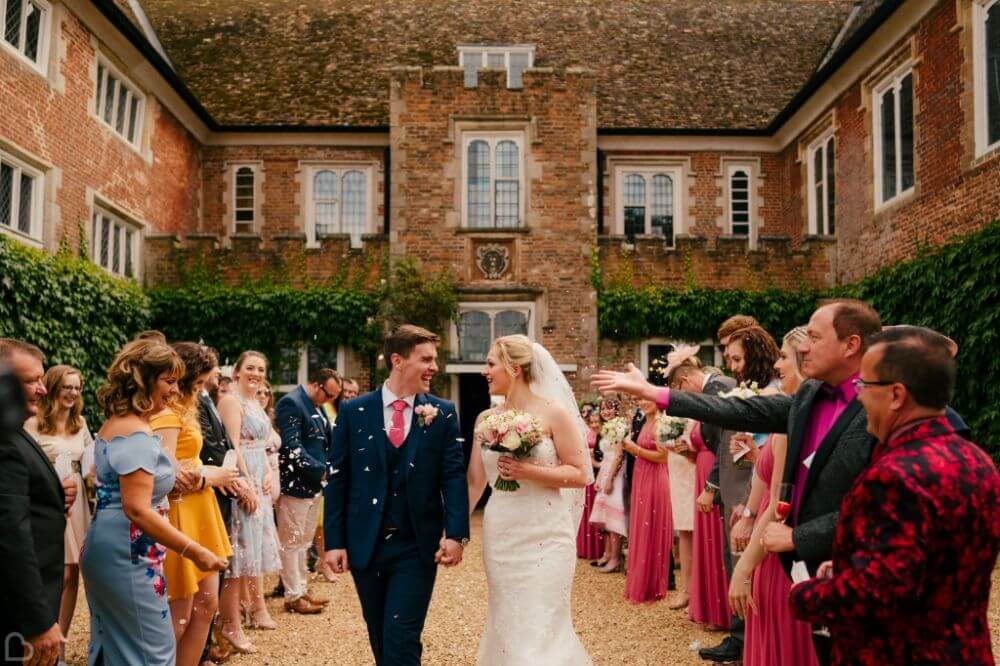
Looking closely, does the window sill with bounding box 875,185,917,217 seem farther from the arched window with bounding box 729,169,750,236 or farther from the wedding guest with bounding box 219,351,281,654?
the wedding guest with bounding box 219,351,281,654

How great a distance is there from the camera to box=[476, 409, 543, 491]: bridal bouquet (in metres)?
4.50

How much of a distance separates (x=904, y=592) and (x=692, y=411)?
1.38m

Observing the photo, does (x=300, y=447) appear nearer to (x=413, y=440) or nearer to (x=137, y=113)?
(x=413, y=440)

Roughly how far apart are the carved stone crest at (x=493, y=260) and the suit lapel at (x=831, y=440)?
1377 centimetres

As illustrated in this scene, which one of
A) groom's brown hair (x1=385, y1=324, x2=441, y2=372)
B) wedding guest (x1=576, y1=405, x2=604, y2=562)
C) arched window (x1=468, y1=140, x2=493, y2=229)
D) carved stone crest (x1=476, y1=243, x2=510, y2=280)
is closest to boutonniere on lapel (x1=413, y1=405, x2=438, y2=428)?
groom's brown hair (x1=385, y1=324, x2=441, y2=372)

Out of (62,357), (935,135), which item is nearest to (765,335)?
(935,135)

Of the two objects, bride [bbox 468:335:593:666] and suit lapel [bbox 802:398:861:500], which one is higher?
suit lapel [bbox 802:398:861:500]

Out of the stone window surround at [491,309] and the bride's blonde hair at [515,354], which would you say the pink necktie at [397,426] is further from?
the stone window surround at [491,309]

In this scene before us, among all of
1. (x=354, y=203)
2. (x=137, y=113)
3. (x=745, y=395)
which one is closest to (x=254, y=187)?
(x=354, y=203)

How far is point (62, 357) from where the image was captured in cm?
1302

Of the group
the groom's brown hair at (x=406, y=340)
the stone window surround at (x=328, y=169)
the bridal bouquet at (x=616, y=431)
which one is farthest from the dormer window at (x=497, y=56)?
the groom's brown hair at (x=406, y=340)

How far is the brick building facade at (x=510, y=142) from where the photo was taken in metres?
13.3

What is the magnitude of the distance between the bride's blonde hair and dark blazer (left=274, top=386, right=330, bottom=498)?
3579mm

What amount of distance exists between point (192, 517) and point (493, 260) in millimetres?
12469
